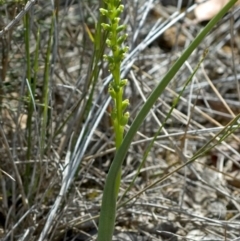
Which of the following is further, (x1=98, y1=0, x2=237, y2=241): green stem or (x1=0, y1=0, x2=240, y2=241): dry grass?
(x1=0, y1=0, x2=240, y2=241): dry grass

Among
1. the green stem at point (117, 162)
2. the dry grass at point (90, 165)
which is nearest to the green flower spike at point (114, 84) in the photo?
the green stem at point (117, 162)

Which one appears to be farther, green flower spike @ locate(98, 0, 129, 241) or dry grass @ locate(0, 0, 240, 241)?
dry grass @ locate(0, 0, 240, 241)

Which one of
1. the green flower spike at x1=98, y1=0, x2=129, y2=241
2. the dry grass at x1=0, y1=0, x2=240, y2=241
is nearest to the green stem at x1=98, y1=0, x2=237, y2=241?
the green flower spike at x1=98, y1=0, x2=129, y2=241

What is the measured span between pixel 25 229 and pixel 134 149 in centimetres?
52

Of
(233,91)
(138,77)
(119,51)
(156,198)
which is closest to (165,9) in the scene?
(233,91)

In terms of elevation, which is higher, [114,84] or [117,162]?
[114,84]

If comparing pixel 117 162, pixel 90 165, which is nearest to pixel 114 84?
pixel 117 162

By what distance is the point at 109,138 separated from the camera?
182cm

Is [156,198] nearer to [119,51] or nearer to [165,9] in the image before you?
[119,51]

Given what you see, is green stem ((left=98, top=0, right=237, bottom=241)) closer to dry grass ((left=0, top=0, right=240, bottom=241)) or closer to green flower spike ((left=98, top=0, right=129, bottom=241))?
green flower spike ((left=98, top=0, right=129, bottom=241))

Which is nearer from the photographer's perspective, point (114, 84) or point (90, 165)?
point (114, 84)

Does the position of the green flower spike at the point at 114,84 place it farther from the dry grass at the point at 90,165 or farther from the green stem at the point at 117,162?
the dry grass at the point at 90,165

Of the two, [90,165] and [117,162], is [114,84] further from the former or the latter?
[90,165]

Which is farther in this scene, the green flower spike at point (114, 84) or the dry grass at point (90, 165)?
the dry grass at point (90, 165)
